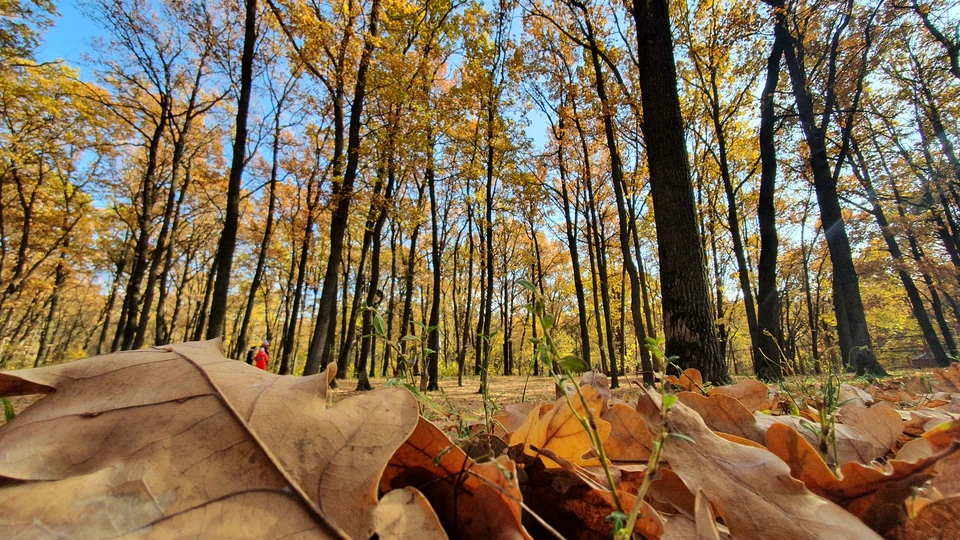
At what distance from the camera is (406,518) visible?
35 cm

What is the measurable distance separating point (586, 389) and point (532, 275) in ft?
89.5

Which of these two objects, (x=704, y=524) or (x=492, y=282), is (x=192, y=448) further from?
(x=492, y=282)

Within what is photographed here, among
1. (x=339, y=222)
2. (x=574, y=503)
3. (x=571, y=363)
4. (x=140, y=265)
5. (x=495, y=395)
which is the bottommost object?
(x=495, y=395)

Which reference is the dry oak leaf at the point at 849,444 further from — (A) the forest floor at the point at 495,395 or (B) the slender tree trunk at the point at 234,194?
(B) the slender tree trunk at the point at 234,194

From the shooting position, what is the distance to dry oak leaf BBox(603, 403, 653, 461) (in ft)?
1.99

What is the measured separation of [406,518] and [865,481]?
1.70 ft

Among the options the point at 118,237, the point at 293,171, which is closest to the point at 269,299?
the point at 118,237

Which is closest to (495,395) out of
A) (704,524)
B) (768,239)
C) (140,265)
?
(768,239)

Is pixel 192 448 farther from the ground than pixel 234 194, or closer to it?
closer to it

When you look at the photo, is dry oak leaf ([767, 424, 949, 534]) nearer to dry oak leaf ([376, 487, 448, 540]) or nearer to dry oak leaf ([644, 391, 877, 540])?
dry oak leaf ([644, 391, 877, 540])

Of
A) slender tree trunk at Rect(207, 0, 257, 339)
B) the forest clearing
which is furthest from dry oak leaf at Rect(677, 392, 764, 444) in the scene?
slender tree trunk at Rect(207, 0, 257, 339)

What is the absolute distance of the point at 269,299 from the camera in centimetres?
2973

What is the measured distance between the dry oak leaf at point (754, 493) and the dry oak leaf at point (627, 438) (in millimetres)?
104

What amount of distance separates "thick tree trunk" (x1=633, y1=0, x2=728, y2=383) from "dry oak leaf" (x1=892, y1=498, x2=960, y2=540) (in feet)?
14.1
